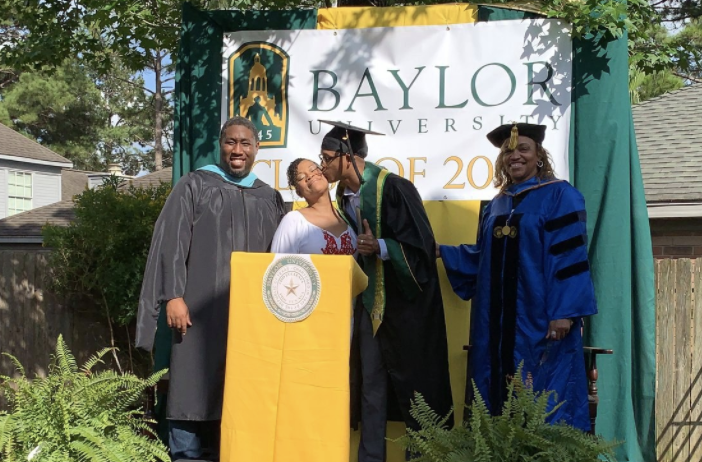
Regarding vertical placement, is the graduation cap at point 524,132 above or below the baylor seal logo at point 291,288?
above

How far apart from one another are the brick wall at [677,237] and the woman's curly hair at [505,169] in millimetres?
5866

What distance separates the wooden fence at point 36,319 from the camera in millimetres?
7758

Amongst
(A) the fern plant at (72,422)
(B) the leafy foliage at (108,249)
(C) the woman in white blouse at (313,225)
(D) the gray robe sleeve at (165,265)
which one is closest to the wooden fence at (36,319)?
(B) the leafy foliage at (108,249)

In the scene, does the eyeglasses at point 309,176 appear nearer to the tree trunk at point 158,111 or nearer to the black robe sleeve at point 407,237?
the black robe sleeve at point 407,237

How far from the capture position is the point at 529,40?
197 inches

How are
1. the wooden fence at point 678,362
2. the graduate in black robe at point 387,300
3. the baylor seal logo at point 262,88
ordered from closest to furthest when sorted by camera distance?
the graduate in black robe at point 387,300
the baylor seal logo at point 262,88
the wooden fence at point 678,362

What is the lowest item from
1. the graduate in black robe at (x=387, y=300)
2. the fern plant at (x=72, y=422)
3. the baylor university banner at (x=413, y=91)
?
the fern plant at (x=72, y=422)

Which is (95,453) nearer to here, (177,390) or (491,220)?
(177,390)

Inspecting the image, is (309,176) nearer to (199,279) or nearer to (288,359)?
(199,279)

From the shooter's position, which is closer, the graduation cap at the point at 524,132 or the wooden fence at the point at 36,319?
the graduation cap at the point at 524,132

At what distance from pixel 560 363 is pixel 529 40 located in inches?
83.8

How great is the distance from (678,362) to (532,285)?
2534 millimetres

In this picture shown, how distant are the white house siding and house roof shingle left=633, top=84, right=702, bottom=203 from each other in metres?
16.9

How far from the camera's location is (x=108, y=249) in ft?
23.1
